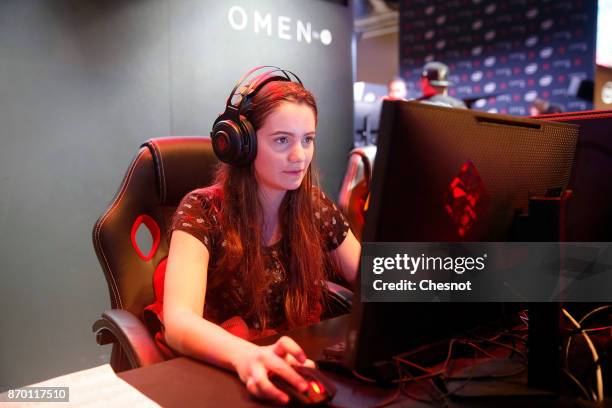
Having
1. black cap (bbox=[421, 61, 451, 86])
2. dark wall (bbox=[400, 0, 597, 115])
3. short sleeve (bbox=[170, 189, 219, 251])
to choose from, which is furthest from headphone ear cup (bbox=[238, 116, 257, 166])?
dark wall (bbox=[400, 0, 597, 115])

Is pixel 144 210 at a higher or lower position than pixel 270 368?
higher

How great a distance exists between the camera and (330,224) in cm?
144

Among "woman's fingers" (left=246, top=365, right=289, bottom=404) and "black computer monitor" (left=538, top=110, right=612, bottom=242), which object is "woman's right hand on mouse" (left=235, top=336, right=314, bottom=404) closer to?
"woman's fingers" (left=246, top=365, right=289, bottom=404)

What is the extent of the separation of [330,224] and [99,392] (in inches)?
30.3

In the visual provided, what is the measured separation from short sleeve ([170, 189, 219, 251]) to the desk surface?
0.33 m

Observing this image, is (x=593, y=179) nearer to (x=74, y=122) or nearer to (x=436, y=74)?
(x=74, y=122)

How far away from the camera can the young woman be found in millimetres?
1151

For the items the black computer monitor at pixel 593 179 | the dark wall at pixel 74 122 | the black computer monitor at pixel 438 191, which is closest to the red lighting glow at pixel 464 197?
the black computer monitor at pixel 438 191

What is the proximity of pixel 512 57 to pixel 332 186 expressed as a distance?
4398 mm

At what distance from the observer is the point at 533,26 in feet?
20.8

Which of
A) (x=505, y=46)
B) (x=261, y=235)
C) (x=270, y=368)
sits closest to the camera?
(x=270, y=368)

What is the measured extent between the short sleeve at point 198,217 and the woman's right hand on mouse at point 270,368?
1.40ft

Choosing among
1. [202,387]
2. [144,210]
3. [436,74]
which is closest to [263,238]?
[144,210]

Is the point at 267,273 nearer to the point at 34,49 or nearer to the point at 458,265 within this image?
the point at 458,265
